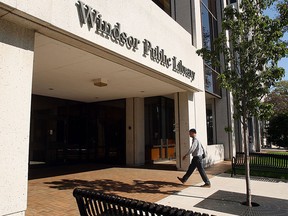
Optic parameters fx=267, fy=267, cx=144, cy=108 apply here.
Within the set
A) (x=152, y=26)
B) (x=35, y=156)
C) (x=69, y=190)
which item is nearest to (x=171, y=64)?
(x=152, y=26)

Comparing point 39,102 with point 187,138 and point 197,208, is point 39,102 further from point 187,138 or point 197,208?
point 197,208

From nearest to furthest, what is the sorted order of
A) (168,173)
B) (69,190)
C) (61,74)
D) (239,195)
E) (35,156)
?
(239,195) < (69,190) < (61,74) < (168,173) < (35,156)

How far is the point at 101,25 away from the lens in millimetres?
5480

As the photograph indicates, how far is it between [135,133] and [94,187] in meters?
5.59

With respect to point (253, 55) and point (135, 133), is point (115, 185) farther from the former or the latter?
point (253, 55)

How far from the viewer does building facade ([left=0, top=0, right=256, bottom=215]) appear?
3.70 meters

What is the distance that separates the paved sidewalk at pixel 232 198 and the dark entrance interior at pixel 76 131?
673 centimetres

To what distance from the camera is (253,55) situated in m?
6.34

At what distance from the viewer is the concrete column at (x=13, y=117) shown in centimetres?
350

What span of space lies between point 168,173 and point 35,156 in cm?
609

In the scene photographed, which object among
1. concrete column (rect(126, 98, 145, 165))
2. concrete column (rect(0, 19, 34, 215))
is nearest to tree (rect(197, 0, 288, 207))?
concrete column (rect(0, 19, 34, 215))

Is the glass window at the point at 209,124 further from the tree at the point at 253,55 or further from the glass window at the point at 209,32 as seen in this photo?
the tree at the point at 253,55

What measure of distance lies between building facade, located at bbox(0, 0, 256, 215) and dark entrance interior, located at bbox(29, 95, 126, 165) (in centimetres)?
5

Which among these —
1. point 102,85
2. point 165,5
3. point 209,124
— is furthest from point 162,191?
point 209,124
